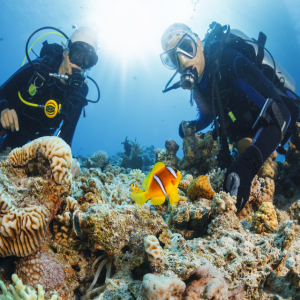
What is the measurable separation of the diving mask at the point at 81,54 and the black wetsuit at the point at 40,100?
1.95 feet

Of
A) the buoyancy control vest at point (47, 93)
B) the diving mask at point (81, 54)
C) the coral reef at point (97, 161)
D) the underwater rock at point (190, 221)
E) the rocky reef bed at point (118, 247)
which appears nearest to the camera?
the rocky reef bed at point (118, 247)

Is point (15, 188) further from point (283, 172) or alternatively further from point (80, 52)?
point (283, 172)

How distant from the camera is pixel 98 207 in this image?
5.79 ft

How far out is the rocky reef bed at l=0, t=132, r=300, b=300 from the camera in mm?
1234

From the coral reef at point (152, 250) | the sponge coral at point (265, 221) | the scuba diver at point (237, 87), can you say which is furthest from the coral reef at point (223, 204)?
the coral reef at point (152, 250)

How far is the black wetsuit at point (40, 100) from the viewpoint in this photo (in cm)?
502

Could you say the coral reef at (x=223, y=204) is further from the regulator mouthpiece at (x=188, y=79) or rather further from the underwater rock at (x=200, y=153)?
the regulator mouthpiece at (x=188, y=79)

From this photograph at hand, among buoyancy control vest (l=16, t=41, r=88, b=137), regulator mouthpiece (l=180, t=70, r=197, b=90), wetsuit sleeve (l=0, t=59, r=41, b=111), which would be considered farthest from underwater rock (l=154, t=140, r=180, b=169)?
wetsuit sleeve (l=0, t=59, r=41, b=111)

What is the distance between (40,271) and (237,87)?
4.47 metres

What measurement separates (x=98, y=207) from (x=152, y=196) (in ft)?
2.09

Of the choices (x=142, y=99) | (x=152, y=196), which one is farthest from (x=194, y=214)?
(x=142, y=99)

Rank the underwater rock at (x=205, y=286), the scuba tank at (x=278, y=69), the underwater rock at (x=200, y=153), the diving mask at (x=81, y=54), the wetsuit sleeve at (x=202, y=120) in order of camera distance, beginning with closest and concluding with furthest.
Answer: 1. the underwater rock at (x=205, y=286)
2. the scuba tank at (x=278, y=69)
3. the underwater rock at (x=200, y=153)
4. the diving mask at (x=81, y=54)
5. the wetsuit sleeve at (x=202, y=120)

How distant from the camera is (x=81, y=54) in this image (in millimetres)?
5191

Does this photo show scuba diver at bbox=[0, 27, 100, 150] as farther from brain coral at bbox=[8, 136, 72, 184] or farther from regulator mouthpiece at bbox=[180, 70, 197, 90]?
regulator mouthpiece at bbox=[180, 70, 197, 90]
